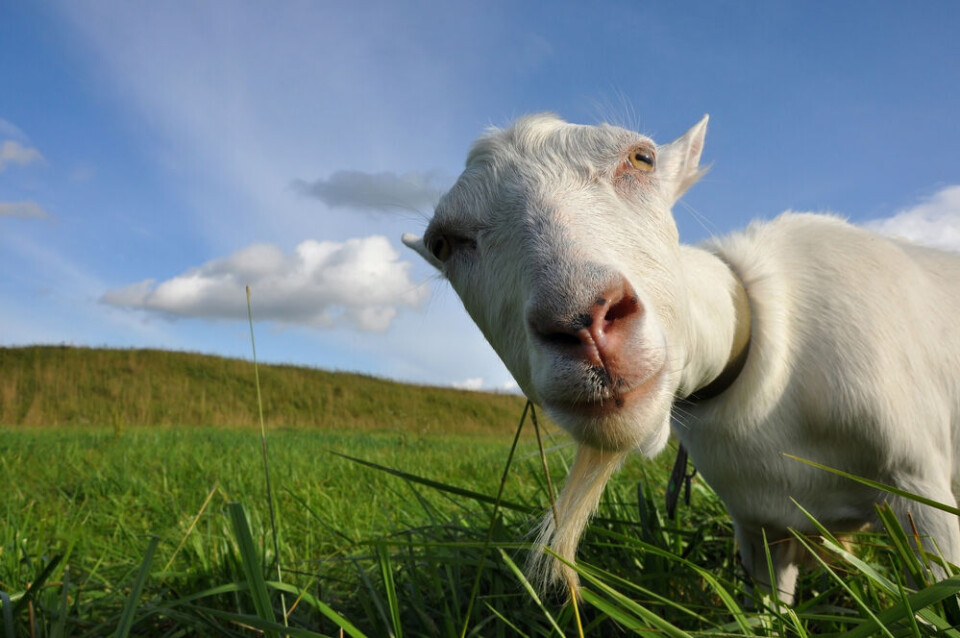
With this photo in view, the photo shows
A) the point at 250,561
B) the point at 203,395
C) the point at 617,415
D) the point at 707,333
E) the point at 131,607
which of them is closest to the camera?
the point at 250,561

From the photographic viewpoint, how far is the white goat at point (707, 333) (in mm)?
1472

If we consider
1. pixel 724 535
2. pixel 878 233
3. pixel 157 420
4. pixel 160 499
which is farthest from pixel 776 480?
pixel 157 420

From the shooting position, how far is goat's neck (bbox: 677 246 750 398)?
6.36ft

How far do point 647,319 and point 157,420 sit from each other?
20.0m

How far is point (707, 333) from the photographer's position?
1971mm


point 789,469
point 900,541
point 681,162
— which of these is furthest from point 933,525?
point 681,162

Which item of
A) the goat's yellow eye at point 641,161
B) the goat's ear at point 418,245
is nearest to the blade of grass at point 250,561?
the goat's ear at point 418,245

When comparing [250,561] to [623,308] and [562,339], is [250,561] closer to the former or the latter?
[562,339]

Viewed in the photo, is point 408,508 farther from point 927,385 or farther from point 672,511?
point 927,385

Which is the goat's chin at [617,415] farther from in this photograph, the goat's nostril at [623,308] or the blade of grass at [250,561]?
the blade of grass at [250,561]

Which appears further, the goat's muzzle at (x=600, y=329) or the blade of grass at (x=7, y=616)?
the blade of grass at (x=7, y=616)

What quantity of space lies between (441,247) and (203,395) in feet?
68.2

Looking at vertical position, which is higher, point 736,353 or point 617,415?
point 736,353

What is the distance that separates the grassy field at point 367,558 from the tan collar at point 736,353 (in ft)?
1.83
